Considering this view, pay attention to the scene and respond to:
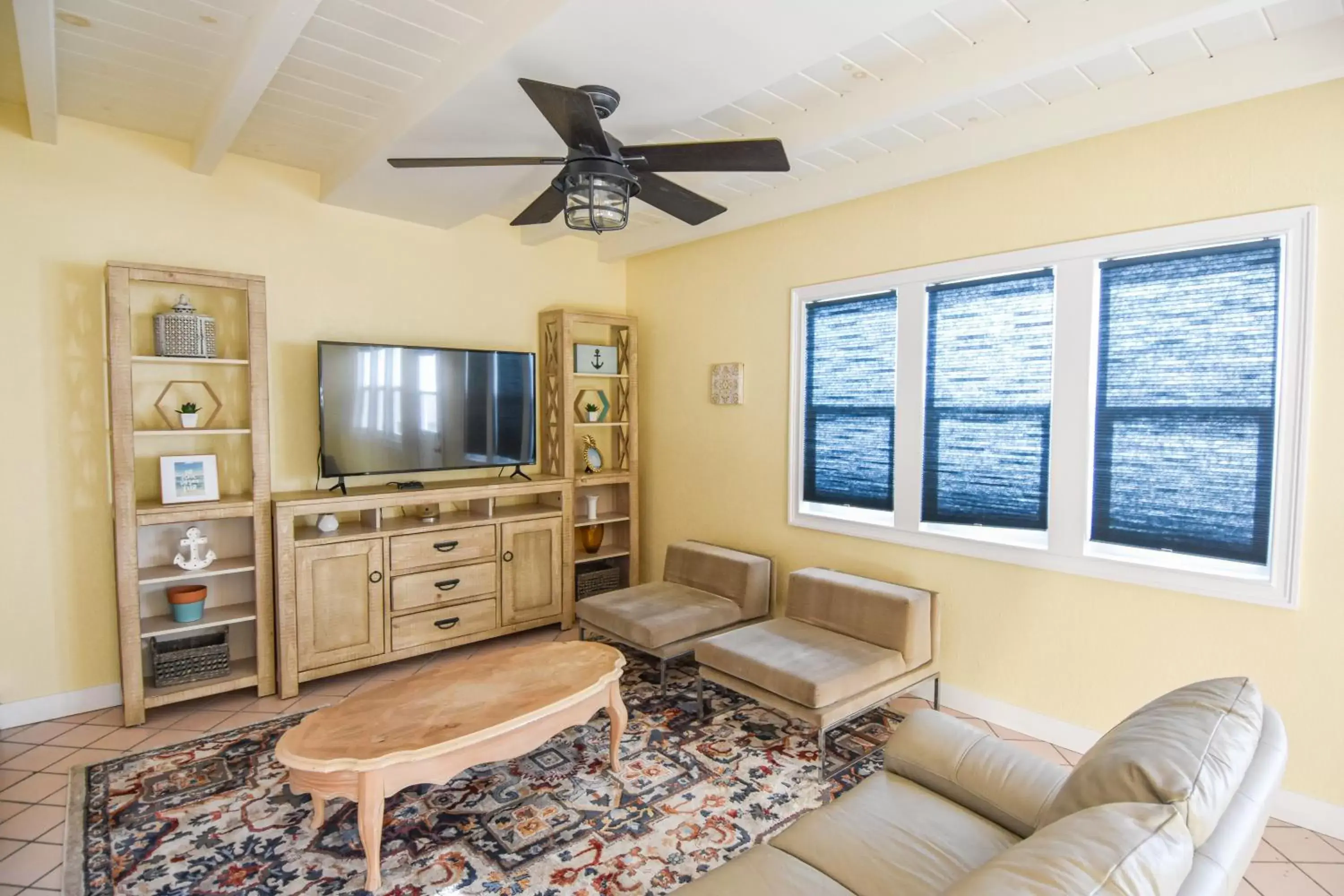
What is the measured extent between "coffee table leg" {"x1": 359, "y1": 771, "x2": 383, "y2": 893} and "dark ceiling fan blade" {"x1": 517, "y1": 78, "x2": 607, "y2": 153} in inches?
79.4

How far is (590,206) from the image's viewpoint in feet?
7.54

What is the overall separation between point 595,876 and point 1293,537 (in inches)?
104

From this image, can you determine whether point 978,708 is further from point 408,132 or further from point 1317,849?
point 408,132

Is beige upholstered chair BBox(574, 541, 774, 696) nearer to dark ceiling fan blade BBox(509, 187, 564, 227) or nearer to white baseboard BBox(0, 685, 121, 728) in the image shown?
dark ceiling fan blade BBox(509, 187, 564, 227)

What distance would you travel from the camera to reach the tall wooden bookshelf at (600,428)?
4605mm

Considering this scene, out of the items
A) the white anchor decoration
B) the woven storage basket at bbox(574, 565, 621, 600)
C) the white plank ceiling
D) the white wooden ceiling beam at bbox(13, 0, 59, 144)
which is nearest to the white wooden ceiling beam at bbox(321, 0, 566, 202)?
the white plank ceiling

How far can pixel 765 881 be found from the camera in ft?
5.09

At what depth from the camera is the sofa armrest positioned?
1.76 metres

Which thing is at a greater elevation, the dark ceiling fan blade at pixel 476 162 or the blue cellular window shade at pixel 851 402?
the dark ceiling fan blade at pixel 476 162

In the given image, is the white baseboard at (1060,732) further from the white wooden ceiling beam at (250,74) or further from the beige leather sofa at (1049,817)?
the white wooden ceiling beam at (250,74)

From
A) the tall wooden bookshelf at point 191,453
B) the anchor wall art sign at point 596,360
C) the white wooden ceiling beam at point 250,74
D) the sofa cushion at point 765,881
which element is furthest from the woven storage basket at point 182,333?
the sofa cushion at point 765,881

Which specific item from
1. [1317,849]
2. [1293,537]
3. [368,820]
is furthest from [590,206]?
[1317,849]

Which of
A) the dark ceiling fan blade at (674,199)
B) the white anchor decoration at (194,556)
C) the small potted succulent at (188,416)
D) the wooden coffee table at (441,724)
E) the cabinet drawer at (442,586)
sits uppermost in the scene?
the dark ceiling fan blade at (674,199)

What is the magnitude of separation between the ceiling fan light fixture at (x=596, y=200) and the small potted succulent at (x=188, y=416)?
89.3 inches
